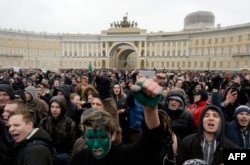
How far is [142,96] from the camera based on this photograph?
162 cm

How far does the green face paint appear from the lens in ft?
7.02

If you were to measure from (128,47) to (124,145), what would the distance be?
3306 inches

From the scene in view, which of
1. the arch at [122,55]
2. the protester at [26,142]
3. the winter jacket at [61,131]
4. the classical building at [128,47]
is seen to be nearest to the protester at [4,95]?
the winter jacket at [61,131]

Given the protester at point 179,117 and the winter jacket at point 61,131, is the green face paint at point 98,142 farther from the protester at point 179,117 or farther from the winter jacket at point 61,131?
the protester at point 179,117

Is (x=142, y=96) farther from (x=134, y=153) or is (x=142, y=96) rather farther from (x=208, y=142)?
(x=208, y=142)

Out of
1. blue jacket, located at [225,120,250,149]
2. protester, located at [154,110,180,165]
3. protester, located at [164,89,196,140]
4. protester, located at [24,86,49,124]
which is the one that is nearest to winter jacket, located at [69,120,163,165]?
protester, located at [154,110,180,165]

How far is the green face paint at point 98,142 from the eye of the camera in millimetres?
2139

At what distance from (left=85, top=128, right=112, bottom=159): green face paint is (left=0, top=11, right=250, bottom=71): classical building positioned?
65.1m

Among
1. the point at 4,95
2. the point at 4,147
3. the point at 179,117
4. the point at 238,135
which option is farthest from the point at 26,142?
the point at 238,135

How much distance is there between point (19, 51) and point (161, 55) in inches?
1660

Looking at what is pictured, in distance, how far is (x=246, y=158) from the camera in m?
1.99

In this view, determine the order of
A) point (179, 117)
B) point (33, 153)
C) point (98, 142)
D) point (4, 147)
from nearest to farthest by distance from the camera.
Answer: point (98, 142) → point (33, 153) → point (4, 147) → point (179, 117)

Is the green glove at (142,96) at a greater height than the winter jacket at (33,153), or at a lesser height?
greater

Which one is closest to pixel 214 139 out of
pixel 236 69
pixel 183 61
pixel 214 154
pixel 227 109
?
pixel 214 154
